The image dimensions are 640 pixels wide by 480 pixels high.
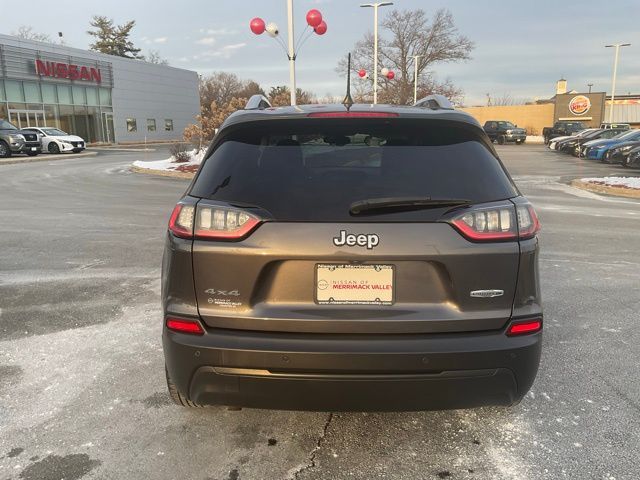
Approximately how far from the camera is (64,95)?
4044 cm

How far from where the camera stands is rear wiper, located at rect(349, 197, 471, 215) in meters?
2.31

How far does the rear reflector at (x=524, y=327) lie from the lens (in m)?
2.37

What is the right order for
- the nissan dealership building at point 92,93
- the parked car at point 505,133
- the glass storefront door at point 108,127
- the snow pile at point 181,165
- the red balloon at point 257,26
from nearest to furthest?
the red balloon at point 257,26, the snow pile at point 181,165, the nissan dealership building at point 92,93, the parked car at point 505,133, the glass storefront door at point 108,127

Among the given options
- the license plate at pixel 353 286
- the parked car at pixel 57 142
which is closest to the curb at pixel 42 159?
the parked car at pixel 57 142

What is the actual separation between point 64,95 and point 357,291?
44.8m

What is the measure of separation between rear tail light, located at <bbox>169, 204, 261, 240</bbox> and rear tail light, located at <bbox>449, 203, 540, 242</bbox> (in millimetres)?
936

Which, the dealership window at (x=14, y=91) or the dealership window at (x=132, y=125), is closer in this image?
the dealership window at (x=14, y=91)

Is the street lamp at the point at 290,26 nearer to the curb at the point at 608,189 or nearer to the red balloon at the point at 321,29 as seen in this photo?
the red balloon at the point at 321,29

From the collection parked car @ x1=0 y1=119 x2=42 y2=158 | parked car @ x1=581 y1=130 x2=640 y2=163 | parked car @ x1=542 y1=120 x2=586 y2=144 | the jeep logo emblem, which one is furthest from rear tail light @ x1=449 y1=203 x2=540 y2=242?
parked car @ x1=542 y1=120 x2=586 y2=144

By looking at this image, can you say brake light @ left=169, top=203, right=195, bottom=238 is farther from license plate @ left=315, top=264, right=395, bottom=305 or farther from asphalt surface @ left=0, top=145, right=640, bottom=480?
asphalt surface @ left=0, top=145, right=640, bottom=480

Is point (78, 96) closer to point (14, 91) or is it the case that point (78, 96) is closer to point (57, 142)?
point (14, 91)

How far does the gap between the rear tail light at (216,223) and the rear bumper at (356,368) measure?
45 centimetres

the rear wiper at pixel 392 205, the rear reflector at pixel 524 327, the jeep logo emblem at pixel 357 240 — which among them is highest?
the rear wiper at pixel 392 205

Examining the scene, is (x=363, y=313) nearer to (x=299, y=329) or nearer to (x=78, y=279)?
(x=299, y=329)
